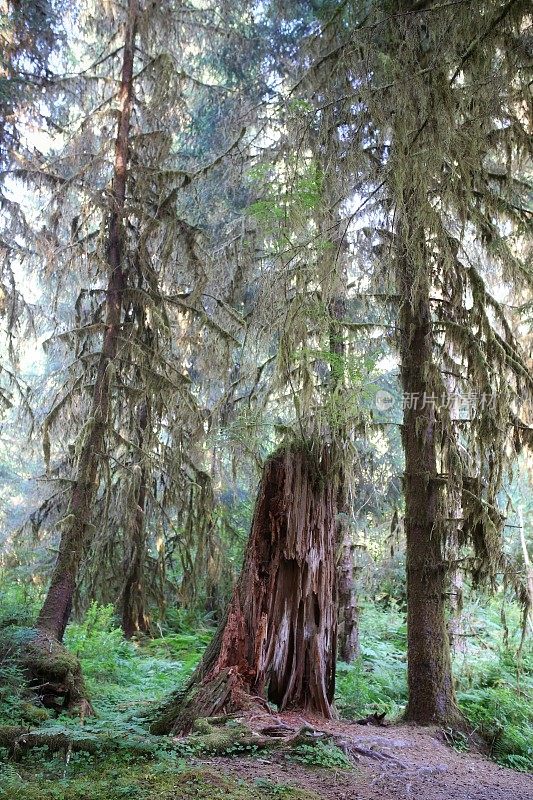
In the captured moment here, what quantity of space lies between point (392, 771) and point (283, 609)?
1.69 m

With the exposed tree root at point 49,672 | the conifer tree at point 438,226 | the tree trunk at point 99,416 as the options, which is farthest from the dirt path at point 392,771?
the tree trunk at point 99,416

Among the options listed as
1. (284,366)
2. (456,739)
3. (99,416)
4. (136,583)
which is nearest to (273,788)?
(456,739)

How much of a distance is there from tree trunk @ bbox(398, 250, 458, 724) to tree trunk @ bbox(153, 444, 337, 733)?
95cm

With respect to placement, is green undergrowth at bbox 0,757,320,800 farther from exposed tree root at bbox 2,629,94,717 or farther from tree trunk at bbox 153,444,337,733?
exposed tree root at bbox 2,629,94,717

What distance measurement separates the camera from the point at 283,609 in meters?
5.59

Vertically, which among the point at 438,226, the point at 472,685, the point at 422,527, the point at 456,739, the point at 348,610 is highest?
the point at 438,226

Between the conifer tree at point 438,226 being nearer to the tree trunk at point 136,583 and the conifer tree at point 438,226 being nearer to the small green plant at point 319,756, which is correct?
the small green plant at point 319,756

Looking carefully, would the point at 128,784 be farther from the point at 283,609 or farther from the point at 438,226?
the point at 438,226

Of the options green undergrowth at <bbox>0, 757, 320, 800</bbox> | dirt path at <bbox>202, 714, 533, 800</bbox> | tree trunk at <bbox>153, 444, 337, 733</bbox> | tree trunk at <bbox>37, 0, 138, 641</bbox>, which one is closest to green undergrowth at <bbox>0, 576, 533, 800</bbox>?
green undergrowth at <bbox>0, 757, 320, 800</bbox>

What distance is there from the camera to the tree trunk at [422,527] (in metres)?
6.01

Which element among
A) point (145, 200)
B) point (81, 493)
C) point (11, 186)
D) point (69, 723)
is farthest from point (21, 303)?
point (69, 723)

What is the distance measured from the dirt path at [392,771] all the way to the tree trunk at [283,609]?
400 millimetres

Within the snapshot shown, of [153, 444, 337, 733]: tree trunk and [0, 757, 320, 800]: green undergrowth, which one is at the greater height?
[153, 444, 337, 733]: tree trunk

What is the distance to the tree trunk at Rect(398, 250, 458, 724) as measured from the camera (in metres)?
6.01
